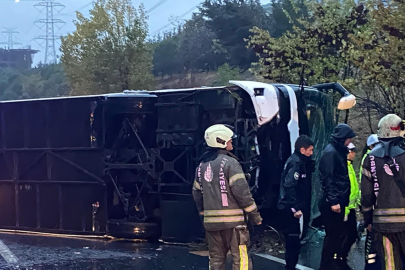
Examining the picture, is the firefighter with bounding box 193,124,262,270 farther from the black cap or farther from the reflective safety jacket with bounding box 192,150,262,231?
the black cap

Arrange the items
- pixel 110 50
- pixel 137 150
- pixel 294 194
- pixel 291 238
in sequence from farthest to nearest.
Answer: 1. pixel 110 50
2. pixel 137 150
3. pixel 291 238
4. pixel 294 194

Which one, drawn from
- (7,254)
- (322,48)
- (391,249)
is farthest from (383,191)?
(322,48)

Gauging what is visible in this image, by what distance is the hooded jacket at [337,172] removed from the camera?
6.24 m

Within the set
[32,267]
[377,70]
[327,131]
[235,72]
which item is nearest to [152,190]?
[32,267]

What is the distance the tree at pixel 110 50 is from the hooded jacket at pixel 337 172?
959 inches

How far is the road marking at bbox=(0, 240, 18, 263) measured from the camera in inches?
313

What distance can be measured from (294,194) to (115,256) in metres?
3.20

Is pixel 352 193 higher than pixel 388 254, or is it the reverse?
pixel 352 193

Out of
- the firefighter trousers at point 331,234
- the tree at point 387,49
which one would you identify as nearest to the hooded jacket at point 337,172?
the firefighter trousers at point 331,234

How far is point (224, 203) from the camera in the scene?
5.23 m

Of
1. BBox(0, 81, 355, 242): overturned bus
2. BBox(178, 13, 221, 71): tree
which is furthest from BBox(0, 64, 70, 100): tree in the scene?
BBox(0, 81, 355, 242): overturned bus

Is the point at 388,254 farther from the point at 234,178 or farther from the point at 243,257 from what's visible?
the point at 234,178

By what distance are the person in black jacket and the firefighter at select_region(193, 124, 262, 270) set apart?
1402mm

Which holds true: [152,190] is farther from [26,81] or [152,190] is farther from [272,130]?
[26,81]
